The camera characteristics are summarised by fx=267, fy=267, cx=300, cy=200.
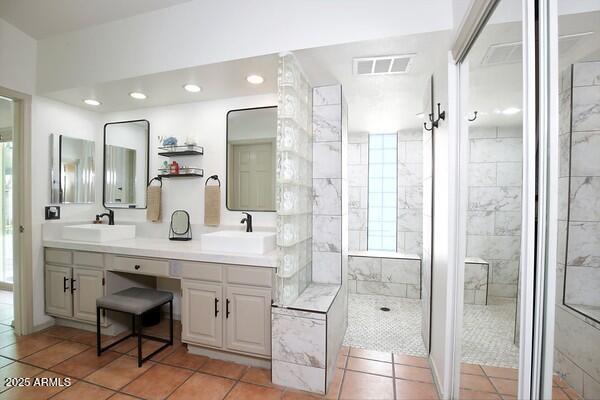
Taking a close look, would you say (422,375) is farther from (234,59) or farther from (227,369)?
(234,59)

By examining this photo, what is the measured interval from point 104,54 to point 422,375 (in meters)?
3.64

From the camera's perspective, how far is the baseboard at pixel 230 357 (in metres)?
2.03

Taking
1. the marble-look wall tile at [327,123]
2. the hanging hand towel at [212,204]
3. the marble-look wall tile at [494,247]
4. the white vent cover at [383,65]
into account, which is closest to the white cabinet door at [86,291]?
the hanging hand towel at [212,204]

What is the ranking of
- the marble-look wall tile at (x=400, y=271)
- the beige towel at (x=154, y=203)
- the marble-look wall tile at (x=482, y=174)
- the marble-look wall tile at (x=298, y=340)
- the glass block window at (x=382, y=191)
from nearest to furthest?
the marble-look wall tile at (x=482, y=174), the marble-look wall tile at (x=298, y=340), the beige towel at (x=154, y=203), the marble-look wall tile at (x=400, y=271), the glass block window at (x=382, y=191)

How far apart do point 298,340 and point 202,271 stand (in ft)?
2.91

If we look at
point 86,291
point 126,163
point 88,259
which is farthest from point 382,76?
point 86,291

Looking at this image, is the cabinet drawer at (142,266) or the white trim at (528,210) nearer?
the white trim at (528,210)

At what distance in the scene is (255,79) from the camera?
2238 mm

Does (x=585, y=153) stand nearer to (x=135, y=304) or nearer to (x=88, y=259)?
(x=135, y=304)

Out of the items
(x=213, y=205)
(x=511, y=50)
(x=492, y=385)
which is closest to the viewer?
(x=511, y=50)

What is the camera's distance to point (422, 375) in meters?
1.95

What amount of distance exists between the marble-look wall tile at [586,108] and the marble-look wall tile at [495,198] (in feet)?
0.84

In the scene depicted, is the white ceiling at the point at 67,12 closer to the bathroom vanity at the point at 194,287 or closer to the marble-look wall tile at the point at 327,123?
the marble-look wall tile at the point at 327,123

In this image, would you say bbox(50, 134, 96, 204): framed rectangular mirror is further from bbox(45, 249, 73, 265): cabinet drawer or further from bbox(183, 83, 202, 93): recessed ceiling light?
bbox(183, 83, 202, 93): recessed ceiling light
